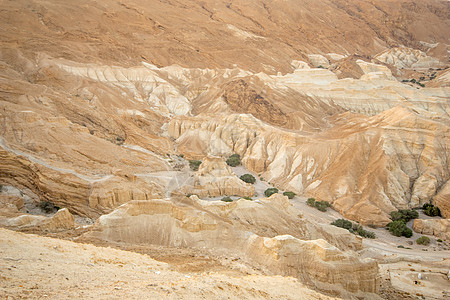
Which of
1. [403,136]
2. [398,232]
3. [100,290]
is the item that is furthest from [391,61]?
[100,290]

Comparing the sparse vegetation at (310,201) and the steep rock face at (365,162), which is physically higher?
the steep rock face at (365,162)

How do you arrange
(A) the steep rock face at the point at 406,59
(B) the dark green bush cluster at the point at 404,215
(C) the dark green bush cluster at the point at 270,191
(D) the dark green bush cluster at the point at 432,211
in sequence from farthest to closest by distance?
(A) the steep rock face at the point at 406,59 < (C) the dark green bush cluster at the point at 270,191 < (D) the dark green bush cluster at the point at 432,211 < (B) the dark green bush cluster at the point at 404,215

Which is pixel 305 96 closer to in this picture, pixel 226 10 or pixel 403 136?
pixel 403 136

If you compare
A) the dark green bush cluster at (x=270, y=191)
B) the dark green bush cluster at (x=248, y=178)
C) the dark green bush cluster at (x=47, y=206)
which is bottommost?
the dark green bush cluster at (x=47, y=206)

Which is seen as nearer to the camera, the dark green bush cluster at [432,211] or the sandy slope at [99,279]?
the sandy slope at [99,279]

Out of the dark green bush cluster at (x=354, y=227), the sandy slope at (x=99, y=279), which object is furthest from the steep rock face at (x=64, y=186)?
the dark green bush cluster at (x=354, y=227)

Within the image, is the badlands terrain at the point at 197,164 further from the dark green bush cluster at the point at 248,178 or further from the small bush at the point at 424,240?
the dark green bush cluster at the point at 248,178

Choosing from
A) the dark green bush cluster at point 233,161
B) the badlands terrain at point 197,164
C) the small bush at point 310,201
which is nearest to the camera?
the badlands terrain at point 197,164
